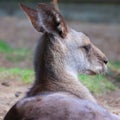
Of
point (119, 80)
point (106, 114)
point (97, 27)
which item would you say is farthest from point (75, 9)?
point (106, 114)

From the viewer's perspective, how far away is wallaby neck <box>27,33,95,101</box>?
495 cm

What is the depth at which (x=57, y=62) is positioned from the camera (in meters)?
5.04

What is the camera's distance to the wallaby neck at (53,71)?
195 inches

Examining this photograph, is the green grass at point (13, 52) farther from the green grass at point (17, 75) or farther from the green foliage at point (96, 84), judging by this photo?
the green foliage at point (96, 84)

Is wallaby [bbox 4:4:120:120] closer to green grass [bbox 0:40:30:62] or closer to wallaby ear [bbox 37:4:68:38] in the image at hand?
A: wallaby ear [bbox 37:4:68:38]

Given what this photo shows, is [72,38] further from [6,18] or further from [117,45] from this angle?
[6,18]

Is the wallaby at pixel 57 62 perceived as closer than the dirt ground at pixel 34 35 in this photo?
Yes

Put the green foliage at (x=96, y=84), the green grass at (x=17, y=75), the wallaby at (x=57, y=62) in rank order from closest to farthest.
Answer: the wallaby at (x=57, y=62), the green foliage at (x=96, y=84), the green grass at (x=17, y=75)

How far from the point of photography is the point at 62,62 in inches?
200

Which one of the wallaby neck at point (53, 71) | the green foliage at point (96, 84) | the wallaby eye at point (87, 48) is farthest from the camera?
the green foliage at point (96, 84)

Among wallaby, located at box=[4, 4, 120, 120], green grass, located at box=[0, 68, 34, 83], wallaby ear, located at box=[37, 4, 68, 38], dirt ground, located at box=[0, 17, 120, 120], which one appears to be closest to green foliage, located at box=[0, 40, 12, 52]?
dirt ground, located at box=[0, 17, 120, 120]

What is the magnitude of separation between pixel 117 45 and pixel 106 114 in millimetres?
10201

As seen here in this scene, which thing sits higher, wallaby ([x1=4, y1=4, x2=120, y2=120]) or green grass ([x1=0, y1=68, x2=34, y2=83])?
wallaby ([x1=4, y1=4, x2=120, y2=120])

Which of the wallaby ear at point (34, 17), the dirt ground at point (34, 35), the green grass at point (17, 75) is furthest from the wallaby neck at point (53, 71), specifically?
the dirt ground at point (34, 35)
